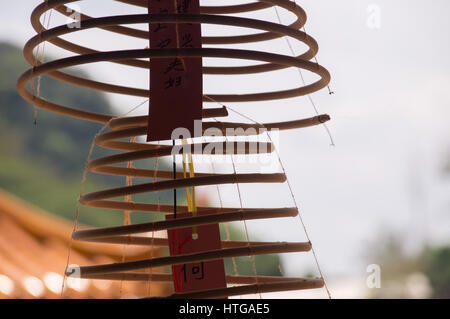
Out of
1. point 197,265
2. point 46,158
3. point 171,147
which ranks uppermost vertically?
point 46,158

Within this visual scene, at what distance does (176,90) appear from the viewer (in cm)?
76

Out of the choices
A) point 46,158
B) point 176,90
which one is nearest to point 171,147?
point 176,90

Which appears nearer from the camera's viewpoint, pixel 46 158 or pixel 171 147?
pixel 171 147

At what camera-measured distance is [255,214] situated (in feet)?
2.70

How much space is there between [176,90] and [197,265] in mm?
268

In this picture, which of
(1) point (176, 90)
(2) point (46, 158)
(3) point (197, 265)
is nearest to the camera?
(1) point (176, 90)

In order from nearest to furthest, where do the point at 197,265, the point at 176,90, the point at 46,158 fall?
the point at 176,90 < the point at 197,265 < the point at 46,158

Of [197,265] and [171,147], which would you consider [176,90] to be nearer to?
[171,147]

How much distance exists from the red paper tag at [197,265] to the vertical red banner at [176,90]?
176mm

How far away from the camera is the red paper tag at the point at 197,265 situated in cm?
85

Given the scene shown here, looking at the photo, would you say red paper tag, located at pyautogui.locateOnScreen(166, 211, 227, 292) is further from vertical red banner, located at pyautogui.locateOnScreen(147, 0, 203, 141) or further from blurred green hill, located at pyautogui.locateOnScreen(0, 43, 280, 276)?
blurred green hill, located at pyautogui.locateOnScreen(0, 43, 280, 276)

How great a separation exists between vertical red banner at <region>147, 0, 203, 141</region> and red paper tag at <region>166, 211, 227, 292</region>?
18 centimetres
